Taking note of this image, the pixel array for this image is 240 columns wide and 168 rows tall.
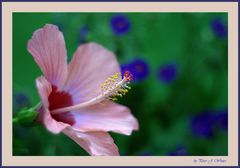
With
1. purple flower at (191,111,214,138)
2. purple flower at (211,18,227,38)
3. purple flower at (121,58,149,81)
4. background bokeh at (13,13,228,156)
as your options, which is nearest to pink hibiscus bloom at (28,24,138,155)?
background bokeh at (13,13,228,156)

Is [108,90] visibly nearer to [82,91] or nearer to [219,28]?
[82,91]

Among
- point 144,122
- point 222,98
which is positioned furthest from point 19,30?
point 222,98

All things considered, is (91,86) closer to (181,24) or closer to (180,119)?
(180,119)

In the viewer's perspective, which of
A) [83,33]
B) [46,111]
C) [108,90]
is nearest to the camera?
[46,111]

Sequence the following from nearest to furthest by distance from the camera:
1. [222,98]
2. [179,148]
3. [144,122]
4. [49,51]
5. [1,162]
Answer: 1. [49,51]
2. [1,162]
3. [179,148]
4. [144,122]
5. [222,98]

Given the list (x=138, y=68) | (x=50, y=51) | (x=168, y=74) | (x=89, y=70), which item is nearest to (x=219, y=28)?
(x=168, y=74)

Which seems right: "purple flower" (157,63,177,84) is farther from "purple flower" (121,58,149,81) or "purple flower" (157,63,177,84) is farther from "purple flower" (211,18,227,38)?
"purple flower" (211,18,227,38)
